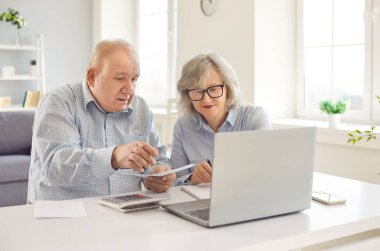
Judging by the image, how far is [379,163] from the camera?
3.43 meters

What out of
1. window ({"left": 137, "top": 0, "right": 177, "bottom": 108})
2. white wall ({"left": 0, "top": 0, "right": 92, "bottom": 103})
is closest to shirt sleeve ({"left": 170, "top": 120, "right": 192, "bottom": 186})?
window ({"left": 137, "top": 0, "right": 177, "bottom": 108})

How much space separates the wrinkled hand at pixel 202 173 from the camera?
2.05 m

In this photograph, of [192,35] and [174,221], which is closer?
[174,221]

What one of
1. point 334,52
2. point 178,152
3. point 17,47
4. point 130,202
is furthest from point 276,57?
point 17,47

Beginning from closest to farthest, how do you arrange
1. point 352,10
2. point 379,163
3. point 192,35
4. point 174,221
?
point 174,221 < point 379,163 < point 352,10 < point 192,35

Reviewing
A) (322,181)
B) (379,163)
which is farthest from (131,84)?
(379,163)

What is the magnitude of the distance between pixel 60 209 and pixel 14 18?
15.7ft

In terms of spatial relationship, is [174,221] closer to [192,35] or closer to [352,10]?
[352,10]

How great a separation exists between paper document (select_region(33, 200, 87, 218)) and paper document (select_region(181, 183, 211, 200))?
405 mm

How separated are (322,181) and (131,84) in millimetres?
865

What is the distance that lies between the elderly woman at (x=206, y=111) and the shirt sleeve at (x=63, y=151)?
1.62ft

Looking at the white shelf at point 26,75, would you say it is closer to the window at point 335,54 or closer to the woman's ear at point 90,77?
the window at point 335,54

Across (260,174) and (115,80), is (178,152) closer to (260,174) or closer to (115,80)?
(115,80)

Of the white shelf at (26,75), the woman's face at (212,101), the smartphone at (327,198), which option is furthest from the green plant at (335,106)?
the white shelf at (26,75)
